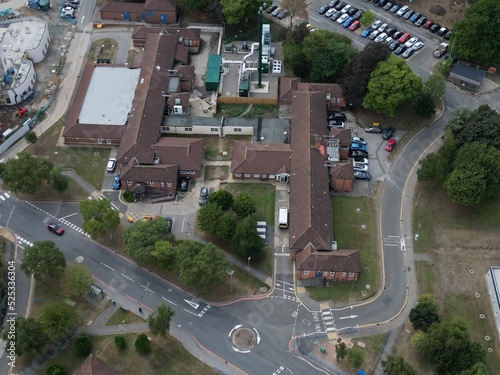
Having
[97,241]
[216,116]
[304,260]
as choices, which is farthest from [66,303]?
[216,116]

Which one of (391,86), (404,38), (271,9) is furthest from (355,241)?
(271,9)

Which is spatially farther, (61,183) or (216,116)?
(216,116)

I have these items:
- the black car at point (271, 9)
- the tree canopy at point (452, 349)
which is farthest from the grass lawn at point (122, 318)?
the black car at point (271, 9)

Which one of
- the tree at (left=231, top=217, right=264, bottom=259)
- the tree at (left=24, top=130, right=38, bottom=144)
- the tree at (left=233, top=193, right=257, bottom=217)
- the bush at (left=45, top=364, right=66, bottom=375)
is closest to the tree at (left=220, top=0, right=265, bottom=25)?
the tree at (left=24, top=130, right=38, bottom=144)

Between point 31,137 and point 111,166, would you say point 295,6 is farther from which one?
point 31,137

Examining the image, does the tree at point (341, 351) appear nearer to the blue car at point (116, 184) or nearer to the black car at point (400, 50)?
the blue car at point (116, 184)

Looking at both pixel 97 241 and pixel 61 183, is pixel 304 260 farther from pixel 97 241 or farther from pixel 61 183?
pixel 61 183
